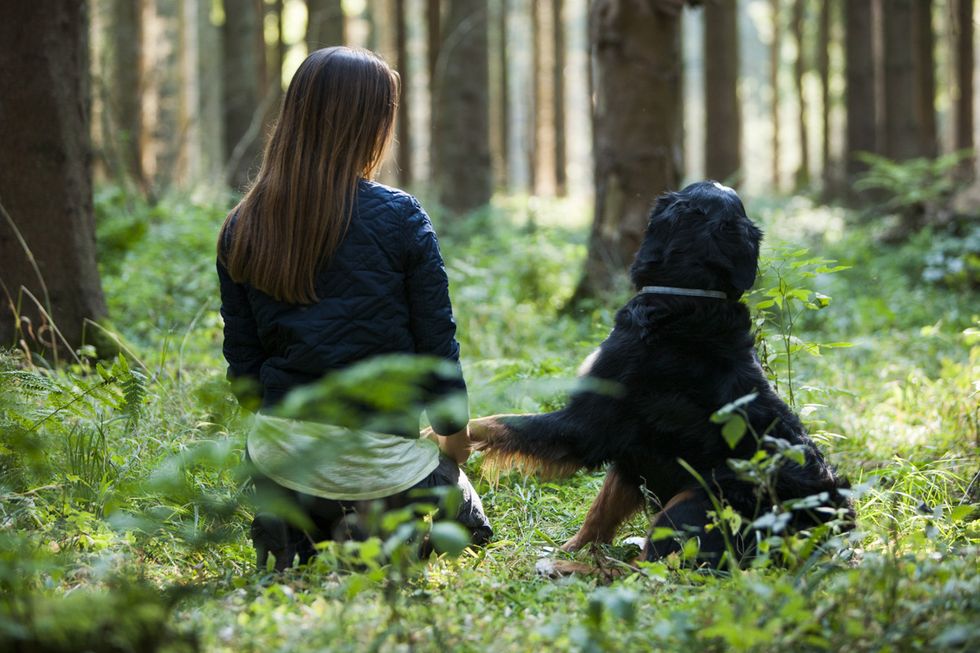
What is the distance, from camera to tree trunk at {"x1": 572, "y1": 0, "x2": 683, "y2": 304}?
7125mm

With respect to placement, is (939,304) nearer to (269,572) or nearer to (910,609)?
(910,609)

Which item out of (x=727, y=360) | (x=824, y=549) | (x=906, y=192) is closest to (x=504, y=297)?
(x=727, y=360)

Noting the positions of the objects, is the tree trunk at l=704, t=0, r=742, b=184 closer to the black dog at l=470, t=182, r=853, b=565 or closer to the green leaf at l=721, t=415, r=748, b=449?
the black dog at l=470, t=182, r=853, b=565

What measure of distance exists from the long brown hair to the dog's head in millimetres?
1225

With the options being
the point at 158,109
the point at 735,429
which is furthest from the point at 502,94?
the point at 735,429

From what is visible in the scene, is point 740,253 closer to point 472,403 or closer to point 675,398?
point 675,398

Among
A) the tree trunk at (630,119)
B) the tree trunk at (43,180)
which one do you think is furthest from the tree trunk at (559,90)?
the tree trunk at (43,180)

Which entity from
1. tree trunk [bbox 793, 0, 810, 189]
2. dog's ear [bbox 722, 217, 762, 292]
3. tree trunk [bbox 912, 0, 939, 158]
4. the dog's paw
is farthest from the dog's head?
tree trunk [bbox 793, 0, 810, 189]

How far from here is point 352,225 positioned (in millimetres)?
3135

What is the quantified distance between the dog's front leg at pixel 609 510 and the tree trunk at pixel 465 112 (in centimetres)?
1025

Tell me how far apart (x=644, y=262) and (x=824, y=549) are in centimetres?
133

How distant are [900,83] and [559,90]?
10.3 meters

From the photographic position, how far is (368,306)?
10.3 feet

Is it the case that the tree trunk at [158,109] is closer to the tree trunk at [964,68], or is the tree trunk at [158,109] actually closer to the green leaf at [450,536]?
the green leaf at [450,536]
